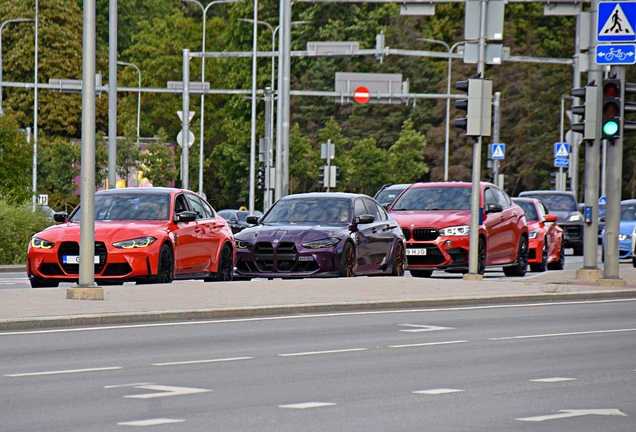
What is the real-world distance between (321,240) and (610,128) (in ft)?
16.1

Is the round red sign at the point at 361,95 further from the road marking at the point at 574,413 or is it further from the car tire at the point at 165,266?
the road marking at the point at 574,413

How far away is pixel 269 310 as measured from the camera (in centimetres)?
1856

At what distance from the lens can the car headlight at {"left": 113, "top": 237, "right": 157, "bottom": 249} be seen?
21250mm

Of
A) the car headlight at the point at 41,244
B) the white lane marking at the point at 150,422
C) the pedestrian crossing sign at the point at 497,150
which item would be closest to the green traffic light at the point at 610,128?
the car headlight at the point at 41,244

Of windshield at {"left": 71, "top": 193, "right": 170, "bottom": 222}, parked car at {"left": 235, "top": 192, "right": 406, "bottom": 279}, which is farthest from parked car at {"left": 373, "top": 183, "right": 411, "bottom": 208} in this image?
windshield at {"left": 71, "top": 193, "right": 170, "bottom": 222}

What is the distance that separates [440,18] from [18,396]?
299 ft

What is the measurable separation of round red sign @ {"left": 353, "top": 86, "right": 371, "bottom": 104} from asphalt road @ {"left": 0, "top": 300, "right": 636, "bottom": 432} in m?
38.4

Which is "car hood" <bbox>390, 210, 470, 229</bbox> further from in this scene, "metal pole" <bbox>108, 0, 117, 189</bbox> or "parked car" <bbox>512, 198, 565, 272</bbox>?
"metal pole" <bbox>108, 0, 117, 189</bbox>

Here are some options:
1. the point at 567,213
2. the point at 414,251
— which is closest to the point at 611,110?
the point at 414,251

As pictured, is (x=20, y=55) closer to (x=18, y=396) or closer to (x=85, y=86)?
(x=85, y=86)

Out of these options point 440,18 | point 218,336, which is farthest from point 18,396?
point 440,18

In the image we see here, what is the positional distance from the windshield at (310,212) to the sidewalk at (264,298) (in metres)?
1.65

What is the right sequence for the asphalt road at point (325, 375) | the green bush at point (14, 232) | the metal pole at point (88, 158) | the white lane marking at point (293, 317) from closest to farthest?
the asphalt road at point (325, 375) → the white lane marking at point (293, 317) → the metal pole at point (88, 158) → the green bush at point (14, 232)

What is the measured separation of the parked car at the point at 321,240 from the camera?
2359cm
